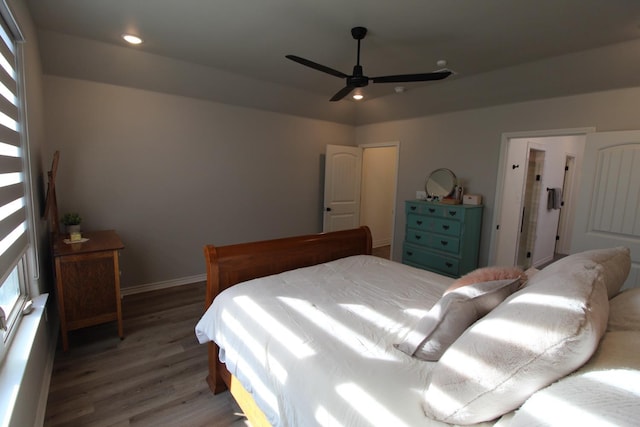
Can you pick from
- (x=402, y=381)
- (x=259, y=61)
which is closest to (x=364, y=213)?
(x=259, y=61)

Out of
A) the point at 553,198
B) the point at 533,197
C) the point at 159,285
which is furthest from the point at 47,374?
the point at 553,198

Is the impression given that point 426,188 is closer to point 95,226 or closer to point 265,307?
point 265,307

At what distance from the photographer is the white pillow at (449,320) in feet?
4.03

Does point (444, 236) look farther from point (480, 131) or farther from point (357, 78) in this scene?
point (357, 78)

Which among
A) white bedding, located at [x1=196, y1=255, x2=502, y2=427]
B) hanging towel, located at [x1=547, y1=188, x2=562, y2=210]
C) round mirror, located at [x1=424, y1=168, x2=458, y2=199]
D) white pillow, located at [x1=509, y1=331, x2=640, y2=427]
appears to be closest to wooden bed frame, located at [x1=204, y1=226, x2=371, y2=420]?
white bedding, located at [x1=196, y1=255, x2=502, y2=427]

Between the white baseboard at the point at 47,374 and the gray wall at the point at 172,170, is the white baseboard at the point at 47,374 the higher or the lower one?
the lower one

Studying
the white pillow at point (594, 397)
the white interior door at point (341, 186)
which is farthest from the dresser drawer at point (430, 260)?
the white pillow at point (594, 397)

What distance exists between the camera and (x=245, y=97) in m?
4.00

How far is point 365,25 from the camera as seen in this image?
7.86ft

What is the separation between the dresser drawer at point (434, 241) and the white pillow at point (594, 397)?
117 inches

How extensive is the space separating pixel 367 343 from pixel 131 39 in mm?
3278

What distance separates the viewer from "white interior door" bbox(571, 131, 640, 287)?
271cm

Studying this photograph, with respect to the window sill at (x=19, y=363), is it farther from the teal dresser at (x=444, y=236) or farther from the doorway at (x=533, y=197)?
the doorway at (x=533, y=197)

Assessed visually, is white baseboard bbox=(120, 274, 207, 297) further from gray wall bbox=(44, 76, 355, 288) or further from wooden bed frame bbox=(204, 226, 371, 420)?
wooden bed frame bbox=(204, 226, 371, 420)
